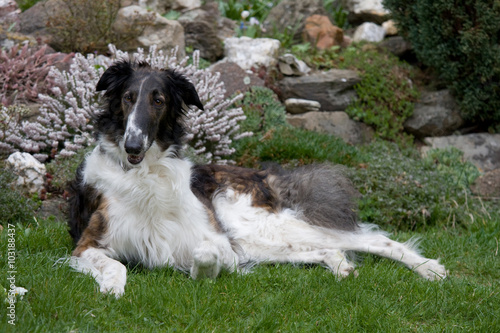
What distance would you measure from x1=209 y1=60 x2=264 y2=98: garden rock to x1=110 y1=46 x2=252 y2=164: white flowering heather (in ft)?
3.12

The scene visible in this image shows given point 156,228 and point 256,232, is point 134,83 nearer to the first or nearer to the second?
point 156,228

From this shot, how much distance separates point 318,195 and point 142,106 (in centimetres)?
193

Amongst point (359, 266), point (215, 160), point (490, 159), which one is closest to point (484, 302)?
point (359, 266)

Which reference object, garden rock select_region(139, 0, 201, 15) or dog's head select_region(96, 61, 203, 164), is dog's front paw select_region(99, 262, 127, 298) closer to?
dog's head select_region(96, 61, 203, 164)

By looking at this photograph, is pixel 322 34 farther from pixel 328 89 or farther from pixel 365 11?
pixel 328 89

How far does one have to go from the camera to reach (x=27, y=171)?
5973 mm

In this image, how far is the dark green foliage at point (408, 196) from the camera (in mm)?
6129

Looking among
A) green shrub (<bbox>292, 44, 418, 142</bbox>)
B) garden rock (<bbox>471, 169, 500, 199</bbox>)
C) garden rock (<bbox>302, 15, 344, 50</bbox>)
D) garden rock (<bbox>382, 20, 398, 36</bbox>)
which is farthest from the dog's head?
garden rock (<bbox>382, 20, 398, 36</bbox>)

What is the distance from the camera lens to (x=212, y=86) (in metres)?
7.29

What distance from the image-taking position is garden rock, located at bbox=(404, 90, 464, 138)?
898 cm

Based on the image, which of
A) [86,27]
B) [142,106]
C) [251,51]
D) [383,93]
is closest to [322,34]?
[251,51]

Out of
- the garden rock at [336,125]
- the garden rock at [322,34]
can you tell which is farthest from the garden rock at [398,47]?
the garden rock at [336,125]

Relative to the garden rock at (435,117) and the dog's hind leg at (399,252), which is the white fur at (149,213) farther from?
the garden rock at (435,117)

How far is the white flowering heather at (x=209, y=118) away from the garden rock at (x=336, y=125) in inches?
62.1
